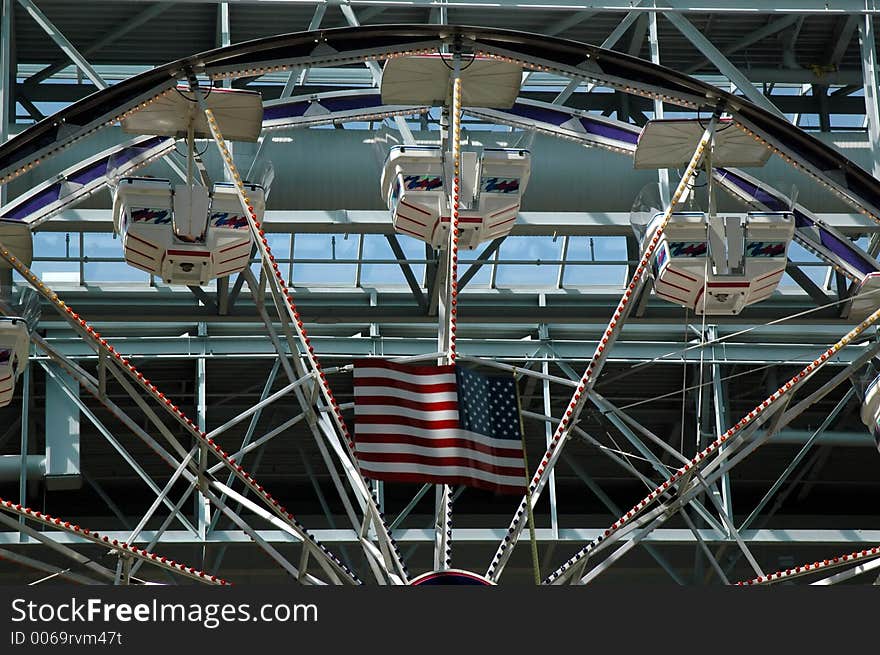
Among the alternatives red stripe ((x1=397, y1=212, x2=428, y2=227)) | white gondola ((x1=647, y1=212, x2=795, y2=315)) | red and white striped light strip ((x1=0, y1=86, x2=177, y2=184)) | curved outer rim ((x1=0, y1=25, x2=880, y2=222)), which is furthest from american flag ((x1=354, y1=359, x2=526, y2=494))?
red and white striped light strip ((x1=0, y1=86, x2=177, y2=184))

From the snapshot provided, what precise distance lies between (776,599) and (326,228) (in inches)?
536

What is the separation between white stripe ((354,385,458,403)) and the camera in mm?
16219

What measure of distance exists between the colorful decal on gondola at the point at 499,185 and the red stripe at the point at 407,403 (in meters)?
3.10

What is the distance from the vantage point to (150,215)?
1791 centimetres

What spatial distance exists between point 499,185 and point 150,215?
3.89 meters

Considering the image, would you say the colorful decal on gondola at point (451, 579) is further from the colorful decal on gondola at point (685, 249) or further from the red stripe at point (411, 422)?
the colorful decal on gondola at point (685, 249)

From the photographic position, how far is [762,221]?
59.7 ft

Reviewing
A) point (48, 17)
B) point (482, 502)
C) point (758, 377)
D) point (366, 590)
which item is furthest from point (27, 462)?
point (366, 590)

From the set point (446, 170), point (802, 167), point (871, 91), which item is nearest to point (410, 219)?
point (446, 170)

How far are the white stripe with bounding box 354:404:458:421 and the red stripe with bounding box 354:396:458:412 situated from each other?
25mm

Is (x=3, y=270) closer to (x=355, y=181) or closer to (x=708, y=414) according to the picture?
(x=355, y=181)

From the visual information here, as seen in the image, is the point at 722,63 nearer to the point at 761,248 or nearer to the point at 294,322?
the point at 761,248

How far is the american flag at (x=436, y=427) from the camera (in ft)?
52.4

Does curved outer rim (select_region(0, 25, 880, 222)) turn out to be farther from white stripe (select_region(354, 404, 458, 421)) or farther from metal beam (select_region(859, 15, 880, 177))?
metal beam (select_region(859, 15, 880, 177))
